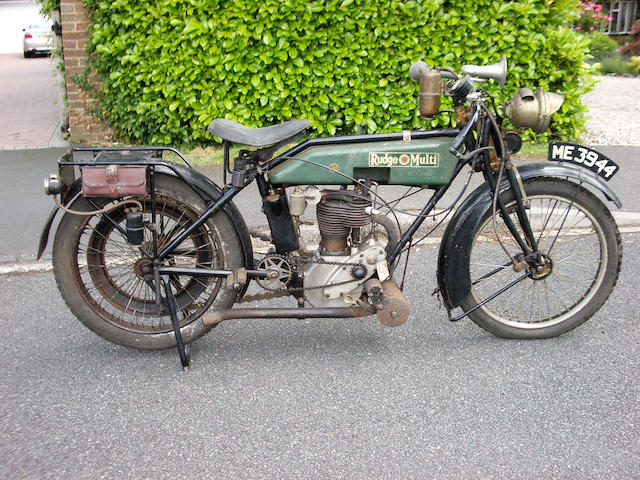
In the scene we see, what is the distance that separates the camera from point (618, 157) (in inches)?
285

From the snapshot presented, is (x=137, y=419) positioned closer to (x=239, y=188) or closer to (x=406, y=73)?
(x=239, y=188)

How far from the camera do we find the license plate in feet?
11.9

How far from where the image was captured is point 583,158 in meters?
3.66

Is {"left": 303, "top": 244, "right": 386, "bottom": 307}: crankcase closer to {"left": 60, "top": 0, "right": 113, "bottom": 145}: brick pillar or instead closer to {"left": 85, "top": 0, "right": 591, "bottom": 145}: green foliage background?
{"left": 85, "top": 0, "right": 591, "bottom": 145}: green foliage background

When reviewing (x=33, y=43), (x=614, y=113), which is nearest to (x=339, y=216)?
(x=614, y=113)

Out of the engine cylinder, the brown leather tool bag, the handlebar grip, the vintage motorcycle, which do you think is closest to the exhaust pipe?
the vintage motorcycle

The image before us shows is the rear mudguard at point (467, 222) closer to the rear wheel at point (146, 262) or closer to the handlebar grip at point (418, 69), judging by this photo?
the handlebar grip at point (418, 69)

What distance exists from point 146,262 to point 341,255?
1.04 meters

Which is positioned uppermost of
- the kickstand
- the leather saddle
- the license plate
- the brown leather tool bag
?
the leather saddle

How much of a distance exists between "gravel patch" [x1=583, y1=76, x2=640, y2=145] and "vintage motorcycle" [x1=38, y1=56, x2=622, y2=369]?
14.2ft

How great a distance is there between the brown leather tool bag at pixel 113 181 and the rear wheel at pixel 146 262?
0.14 metres

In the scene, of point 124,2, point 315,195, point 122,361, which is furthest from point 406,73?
point 122,361

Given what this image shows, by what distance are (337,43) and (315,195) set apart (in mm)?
3760

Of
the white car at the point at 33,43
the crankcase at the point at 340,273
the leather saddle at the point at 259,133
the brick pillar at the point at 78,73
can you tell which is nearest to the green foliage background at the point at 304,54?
the brick pillar at the point at 78,73
